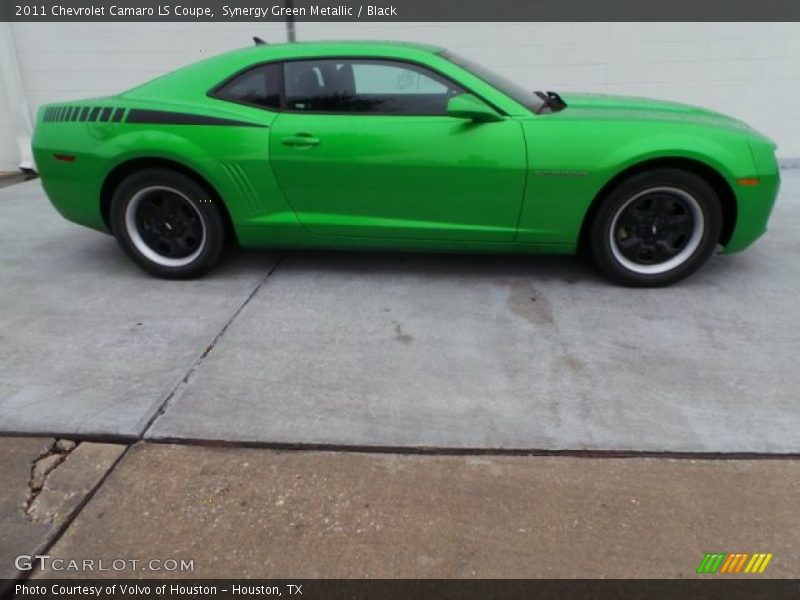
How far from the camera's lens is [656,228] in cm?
368

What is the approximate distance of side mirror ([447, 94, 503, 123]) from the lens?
341 centimetres

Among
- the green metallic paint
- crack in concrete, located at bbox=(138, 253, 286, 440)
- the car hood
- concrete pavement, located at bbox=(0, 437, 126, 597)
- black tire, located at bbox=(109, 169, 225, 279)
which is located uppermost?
the car hood

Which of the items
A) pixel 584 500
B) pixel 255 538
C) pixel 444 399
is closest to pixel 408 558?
pixel 255 538

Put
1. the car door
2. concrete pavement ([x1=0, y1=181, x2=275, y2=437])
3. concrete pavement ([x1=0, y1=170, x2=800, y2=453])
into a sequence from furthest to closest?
the car door < concrete pavement ([x1=0, y1=181, x2=275, y2=437]) < concrete pavement ([x1=0, y1=170, x2=800, y2=453])

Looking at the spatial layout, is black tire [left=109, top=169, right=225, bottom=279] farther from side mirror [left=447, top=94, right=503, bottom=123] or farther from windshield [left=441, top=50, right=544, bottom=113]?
windshield [left=441, top=50, right=544, bottom=113]

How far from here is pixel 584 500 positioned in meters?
2.15

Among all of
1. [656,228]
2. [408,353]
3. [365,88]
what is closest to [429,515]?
[408,353]

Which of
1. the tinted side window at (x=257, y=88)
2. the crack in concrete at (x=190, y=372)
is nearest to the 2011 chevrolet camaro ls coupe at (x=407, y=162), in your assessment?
the tinted side window at (x=257, y=88)

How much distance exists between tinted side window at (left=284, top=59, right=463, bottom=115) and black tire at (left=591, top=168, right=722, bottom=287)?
1170 mm

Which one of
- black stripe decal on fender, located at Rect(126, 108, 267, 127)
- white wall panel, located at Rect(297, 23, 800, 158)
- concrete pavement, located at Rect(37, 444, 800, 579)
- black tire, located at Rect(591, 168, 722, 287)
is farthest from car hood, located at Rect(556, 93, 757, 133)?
white wall panel, located at Rect(297, 23, 800, 158)

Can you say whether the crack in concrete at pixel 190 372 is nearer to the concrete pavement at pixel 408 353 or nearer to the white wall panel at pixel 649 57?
the concrete pavement at pixel 408 353
